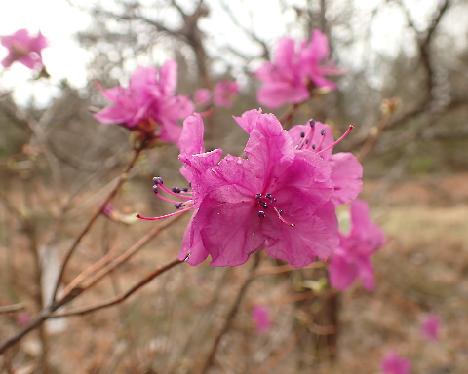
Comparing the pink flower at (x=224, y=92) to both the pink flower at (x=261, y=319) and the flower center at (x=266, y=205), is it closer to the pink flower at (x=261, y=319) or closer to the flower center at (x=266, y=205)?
the pink flower at (x=261, y=319)

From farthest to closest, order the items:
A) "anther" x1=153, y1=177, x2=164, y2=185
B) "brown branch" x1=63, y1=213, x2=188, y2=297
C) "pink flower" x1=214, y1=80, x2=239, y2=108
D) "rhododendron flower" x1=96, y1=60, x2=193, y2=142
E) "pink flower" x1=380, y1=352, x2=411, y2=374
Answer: "pink flower" x1=380, y1=352, x2=411, y2=374
"pink flower" x1=214, y1=80, x2=239, y2=108
"rhododendron flower" x1=96, y1=60, x2=193, y2=142
"brown branch" x1=63, y1=213, x2=188, y2=297
"anther" x1=153, y1=177, x2=164, y2=185

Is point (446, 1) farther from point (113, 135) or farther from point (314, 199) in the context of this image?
point (113, 135)

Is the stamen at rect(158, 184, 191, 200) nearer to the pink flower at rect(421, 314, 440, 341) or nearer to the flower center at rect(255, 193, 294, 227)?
the flower center at rect(255, 193, 294, 227)

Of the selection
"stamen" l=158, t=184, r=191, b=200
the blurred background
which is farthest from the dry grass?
"stamen" l=158, t=184, r=191, b=200

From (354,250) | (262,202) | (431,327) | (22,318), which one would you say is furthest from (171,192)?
(431,327)

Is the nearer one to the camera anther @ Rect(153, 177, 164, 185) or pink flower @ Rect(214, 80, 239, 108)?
anther @ Rect(153, 177, 164, 185)
